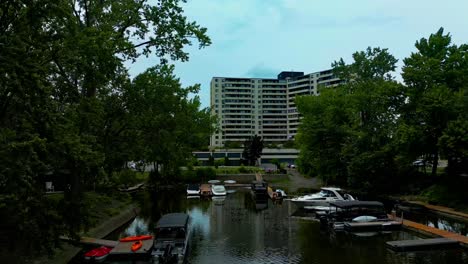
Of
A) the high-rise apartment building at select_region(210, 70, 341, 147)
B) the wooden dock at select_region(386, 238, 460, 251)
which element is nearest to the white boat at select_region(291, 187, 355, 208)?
→ the wooden dock at select_region(386, 238, 460, 251)

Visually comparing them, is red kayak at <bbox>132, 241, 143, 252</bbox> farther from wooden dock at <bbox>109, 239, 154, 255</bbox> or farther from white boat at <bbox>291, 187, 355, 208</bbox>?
white boat at <bbox>291, 187, 355, 208</bbox>

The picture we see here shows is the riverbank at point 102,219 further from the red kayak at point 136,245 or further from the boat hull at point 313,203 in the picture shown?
the boat hull at point 313,203

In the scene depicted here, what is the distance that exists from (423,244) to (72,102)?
23.0m

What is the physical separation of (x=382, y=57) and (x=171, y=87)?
37.6 m

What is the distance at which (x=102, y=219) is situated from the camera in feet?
111

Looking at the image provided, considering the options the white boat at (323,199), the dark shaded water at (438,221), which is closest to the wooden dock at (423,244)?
the dark shaded water at (438,221)

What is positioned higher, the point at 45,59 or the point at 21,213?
the point at 45,59

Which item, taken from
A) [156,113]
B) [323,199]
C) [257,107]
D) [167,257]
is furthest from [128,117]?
[257,107]

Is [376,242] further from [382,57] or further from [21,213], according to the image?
[382,57]

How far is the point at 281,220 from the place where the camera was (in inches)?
1462

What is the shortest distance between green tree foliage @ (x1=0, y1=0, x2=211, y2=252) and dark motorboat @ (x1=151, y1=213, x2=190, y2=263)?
4371 millimetres

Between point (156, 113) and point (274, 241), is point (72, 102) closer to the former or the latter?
point (156, 113)

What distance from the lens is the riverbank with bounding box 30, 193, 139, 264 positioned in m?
22.9

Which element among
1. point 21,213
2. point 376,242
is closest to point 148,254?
point 21,213
